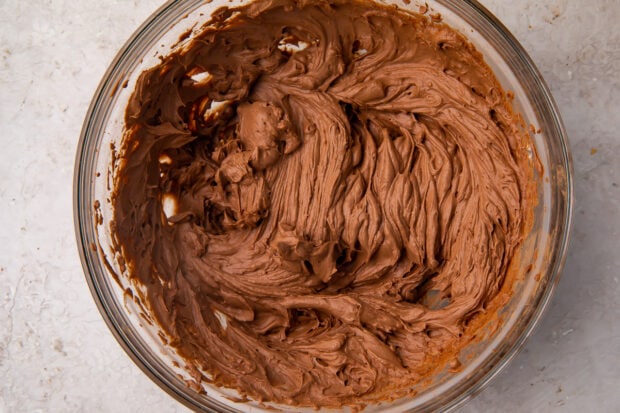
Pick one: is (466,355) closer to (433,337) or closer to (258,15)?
(433,337)

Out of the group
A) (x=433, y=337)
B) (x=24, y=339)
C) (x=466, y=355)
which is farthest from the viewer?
(x=24, y=339)

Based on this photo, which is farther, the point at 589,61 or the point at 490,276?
the point at 589,61

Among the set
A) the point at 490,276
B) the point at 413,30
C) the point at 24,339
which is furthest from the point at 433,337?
the point at 24,339

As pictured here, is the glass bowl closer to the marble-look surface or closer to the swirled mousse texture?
the swirled mousse texture

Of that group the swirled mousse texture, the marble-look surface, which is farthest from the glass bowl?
the marble-look surface

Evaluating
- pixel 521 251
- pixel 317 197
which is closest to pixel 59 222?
pixel 317 197

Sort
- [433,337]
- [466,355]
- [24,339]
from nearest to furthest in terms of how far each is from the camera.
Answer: [466,355] → [433,337] → [24,339]

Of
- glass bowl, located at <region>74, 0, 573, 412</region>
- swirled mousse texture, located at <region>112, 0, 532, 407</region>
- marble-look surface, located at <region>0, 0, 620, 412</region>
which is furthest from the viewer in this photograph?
marble-look surface, located at <region>0, 0, 620, 412</region>

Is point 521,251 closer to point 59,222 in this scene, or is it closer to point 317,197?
point 317,197
